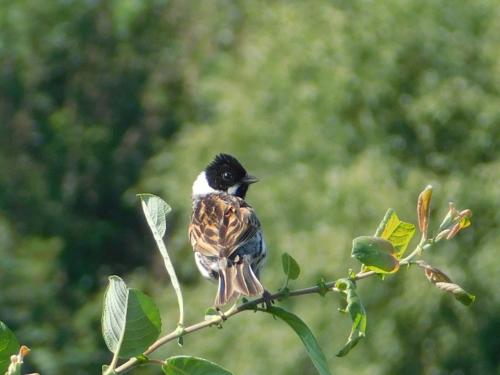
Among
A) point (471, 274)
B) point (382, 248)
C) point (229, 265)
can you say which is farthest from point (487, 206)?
point (382, 248)

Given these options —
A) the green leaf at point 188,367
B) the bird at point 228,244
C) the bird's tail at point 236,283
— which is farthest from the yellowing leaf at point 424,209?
the bird at point 228,244

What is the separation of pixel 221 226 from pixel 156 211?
2157 millimetres

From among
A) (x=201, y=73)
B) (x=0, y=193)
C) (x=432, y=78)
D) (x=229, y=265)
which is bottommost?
(x=229, y=265)

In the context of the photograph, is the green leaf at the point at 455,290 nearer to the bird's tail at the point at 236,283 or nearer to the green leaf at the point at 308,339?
the green leaf at the point at 308,339

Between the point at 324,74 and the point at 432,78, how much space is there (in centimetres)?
170

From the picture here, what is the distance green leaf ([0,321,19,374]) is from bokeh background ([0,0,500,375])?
38.4ft

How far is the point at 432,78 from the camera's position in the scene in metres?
19.6

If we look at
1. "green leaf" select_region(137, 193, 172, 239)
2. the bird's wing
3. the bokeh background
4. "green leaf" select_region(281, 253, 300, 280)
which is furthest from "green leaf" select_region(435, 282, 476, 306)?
the bokeh background

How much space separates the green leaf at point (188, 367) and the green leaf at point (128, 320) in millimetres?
51

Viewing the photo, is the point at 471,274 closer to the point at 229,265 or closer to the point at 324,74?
the point at 324,74

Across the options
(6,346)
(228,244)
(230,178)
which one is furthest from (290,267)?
(230,178)

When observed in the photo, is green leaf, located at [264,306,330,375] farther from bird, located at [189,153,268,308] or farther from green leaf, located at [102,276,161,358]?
bird, located at [189,153,268,308]

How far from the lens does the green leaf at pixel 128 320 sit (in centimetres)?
239

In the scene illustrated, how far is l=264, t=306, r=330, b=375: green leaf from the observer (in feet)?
8.02
